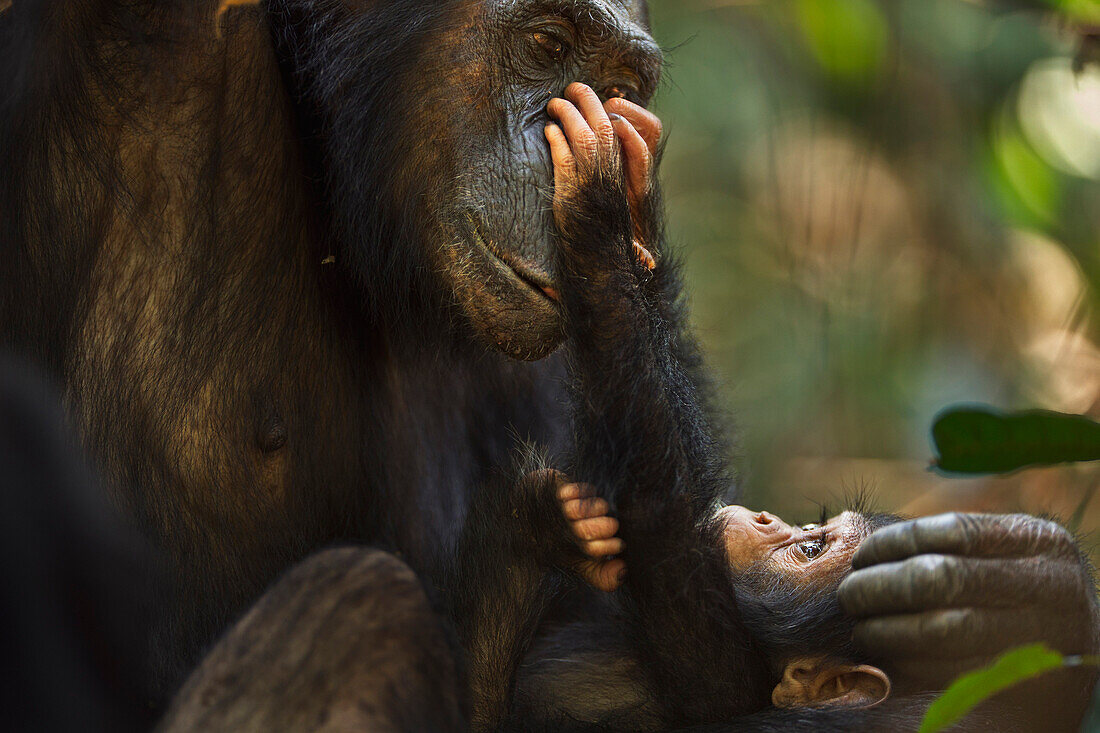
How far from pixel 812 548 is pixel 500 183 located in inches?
45.3

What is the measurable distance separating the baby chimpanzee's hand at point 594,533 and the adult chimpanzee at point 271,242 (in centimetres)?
5

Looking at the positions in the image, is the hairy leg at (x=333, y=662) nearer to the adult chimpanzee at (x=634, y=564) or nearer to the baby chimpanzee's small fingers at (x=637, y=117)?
the adult chimpanzee at (x=634, y=564)

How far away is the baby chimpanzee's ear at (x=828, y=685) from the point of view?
2.28 m

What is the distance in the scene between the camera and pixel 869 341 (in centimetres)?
477

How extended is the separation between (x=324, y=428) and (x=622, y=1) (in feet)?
4.53

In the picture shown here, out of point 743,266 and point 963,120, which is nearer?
point 963,120

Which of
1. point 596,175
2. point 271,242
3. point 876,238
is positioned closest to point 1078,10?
point 596,175

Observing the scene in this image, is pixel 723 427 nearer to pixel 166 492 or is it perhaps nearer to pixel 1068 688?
pixel 1068 688

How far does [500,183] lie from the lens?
2.47 m

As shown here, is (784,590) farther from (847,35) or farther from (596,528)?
(847,35)

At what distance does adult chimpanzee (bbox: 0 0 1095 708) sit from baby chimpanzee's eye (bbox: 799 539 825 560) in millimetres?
355

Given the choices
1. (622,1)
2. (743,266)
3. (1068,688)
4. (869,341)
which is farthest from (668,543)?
(743,266)

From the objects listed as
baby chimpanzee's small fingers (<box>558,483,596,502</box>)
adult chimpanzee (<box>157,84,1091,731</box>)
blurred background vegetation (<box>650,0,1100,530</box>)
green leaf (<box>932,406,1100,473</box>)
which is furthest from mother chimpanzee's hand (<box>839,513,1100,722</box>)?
blurred background vegetation (<box>650,0,1100,530</box>)

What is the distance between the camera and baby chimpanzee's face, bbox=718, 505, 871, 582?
2607 millimetres
